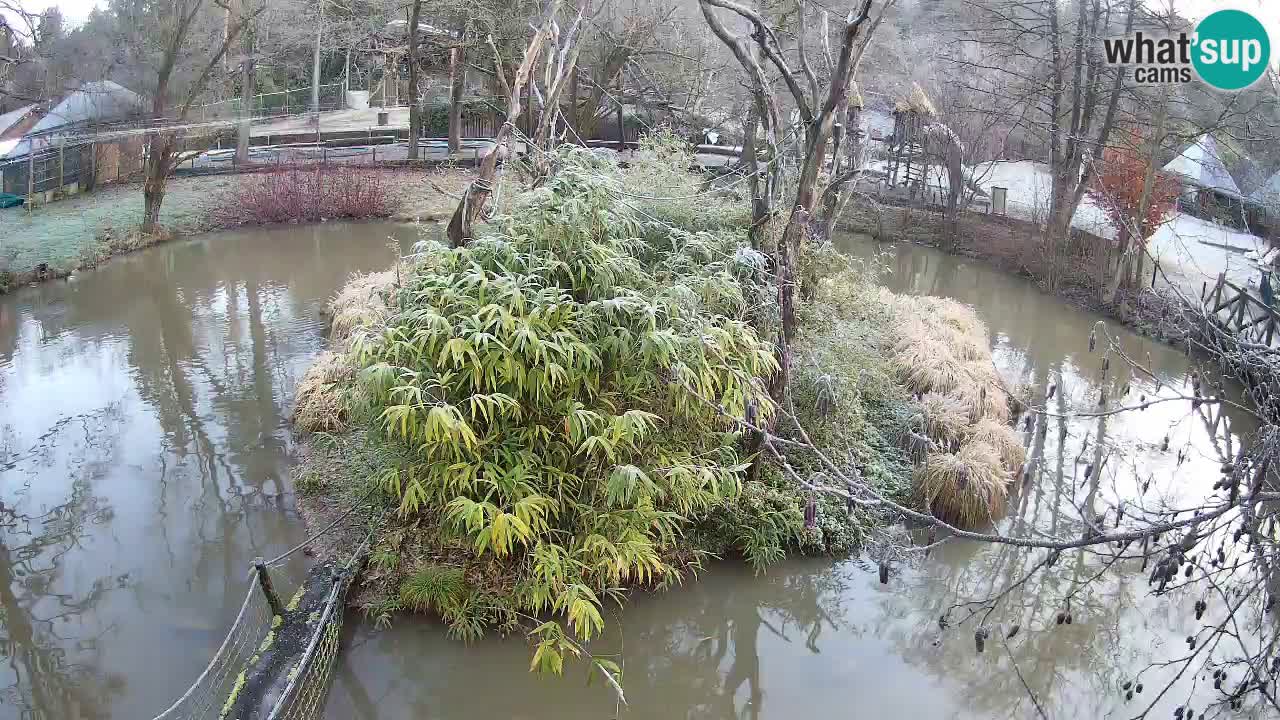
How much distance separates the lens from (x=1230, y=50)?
30.2ft

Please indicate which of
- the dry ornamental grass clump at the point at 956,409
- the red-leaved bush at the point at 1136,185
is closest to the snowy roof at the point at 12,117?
the dry ornamental grass clump at the point at 956,409

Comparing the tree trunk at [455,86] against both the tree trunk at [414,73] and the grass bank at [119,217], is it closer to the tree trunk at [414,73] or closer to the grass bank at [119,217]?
the tree trunk at [414,73]

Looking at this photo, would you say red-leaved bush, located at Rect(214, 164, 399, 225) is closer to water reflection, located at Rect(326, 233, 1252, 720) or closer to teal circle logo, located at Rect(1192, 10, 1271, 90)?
water reflection, located at Rect(326, 233, 1252, 720)

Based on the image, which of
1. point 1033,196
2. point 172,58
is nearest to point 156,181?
point 172,58

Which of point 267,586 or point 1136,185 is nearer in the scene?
point 267,586

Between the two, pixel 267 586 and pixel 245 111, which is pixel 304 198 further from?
pixel 267 586

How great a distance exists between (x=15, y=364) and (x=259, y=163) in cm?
961

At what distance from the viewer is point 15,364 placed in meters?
9.19

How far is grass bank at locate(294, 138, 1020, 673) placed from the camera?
200 inches

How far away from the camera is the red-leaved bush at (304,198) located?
599 inches

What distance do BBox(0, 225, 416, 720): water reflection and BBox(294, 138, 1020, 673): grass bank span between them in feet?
3.06

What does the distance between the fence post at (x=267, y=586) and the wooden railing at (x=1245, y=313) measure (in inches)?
172

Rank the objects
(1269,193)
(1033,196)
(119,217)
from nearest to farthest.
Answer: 1. (1269,193)
2. (119,217)
3. (1033,196)

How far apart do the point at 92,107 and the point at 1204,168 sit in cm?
1754
